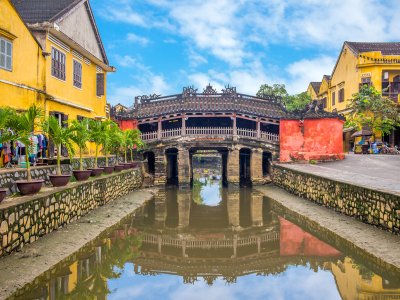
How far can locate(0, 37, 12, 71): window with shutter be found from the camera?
41.5 feet

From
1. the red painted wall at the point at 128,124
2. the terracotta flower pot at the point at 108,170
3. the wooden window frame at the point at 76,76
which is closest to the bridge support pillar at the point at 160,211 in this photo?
the terracotta flower pot at the point at 108,170

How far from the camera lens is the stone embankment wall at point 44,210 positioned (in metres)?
7.11

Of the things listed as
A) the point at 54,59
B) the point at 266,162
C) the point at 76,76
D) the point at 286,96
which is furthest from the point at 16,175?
the point at 286,96

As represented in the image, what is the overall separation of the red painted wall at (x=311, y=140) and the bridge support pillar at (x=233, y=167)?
3.21 metres

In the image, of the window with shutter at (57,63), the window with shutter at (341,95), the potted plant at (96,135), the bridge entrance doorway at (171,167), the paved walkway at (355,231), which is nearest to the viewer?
the paved walkway at (355,231)

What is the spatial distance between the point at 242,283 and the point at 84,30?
16797 millimetres

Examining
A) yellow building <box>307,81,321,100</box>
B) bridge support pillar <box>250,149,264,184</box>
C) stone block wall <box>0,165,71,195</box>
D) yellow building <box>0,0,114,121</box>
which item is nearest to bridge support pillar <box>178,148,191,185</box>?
bridge support pillar <box>250,149,264,184</box>

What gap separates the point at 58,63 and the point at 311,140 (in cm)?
1698

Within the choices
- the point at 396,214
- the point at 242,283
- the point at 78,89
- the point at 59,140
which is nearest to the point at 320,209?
the point at 396,214

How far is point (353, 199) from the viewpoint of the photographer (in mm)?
11766

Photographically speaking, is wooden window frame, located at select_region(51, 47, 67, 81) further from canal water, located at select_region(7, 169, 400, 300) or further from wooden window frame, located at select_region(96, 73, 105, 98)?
canal water, located at select_region(7, 169, 400, 300)

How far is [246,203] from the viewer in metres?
17.4

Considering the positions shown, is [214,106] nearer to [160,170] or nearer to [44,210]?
[160,170]

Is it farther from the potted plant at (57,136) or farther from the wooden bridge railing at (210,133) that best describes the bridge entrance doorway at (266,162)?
the potted plant at (57,136)
